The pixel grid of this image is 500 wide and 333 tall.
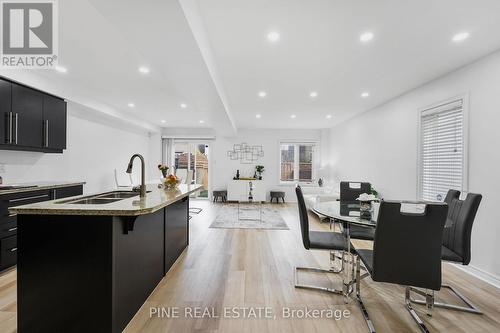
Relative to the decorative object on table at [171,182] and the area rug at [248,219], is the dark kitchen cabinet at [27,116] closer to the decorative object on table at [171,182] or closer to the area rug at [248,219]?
the decorative object on table at [171,182]

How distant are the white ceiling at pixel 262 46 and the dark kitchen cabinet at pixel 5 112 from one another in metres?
0.67

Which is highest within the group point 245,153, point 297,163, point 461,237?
point 245,153

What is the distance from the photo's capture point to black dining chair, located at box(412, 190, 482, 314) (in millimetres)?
1918

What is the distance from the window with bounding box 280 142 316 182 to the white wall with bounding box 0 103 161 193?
4.72 m

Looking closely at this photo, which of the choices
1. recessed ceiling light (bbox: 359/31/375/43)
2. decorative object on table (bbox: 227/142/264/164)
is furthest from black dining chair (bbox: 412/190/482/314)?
decorative object on table (bbox: 227/142/264/164)

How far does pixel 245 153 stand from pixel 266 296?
233 inches

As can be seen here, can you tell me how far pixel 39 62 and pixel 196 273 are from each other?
3333mm

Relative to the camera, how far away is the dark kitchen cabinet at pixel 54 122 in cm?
341

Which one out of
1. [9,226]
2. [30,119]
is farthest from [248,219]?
[30,119]

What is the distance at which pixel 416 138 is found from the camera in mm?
3664

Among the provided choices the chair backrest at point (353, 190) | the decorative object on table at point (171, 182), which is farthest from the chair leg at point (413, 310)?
the decorative object on table at point (171, 182)

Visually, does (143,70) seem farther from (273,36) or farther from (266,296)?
(266,296)

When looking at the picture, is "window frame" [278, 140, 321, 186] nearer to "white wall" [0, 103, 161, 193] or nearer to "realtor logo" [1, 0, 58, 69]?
"white wall" [0, 103, 161, 193]

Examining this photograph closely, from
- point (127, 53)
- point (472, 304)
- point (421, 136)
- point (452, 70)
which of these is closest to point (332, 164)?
point (421, 136)
